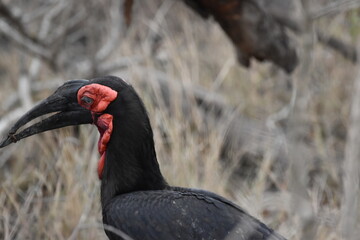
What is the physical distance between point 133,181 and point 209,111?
249cm

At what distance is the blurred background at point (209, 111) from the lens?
3.71 metres

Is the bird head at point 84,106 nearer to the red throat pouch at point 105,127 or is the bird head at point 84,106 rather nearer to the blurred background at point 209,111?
the red throat pouch at point 105,127

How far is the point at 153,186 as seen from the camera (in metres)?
3.17

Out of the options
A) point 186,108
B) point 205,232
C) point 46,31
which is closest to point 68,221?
point 205,232

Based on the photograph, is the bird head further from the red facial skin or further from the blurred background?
the blurred background

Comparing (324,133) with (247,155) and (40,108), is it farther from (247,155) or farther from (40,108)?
(40,108)

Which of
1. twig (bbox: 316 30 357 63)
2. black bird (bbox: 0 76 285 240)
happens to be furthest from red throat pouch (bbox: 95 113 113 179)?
twig (bbox: 316 30 357 63)

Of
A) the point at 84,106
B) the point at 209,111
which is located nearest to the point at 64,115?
the point at 84,106

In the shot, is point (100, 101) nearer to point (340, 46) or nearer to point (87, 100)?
point (87, 100)

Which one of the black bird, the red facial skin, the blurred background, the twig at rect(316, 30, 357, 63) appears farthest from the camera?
the twig at rect(316, 30, 357, 63)

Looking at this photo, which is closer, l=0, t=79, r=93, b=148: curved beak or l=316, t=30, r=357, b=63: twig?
l=0, t=79, r=93, b=148: curved beak

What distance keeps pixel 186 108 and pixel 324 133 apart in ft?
3.99

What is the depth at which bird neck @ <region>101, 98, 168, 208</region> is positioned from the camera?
10.1ft

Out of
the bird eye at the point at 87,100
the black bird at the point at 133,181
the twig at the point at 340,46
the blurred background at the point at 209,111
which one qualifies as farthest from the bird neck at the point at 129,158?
the twig at the point at 340,46
